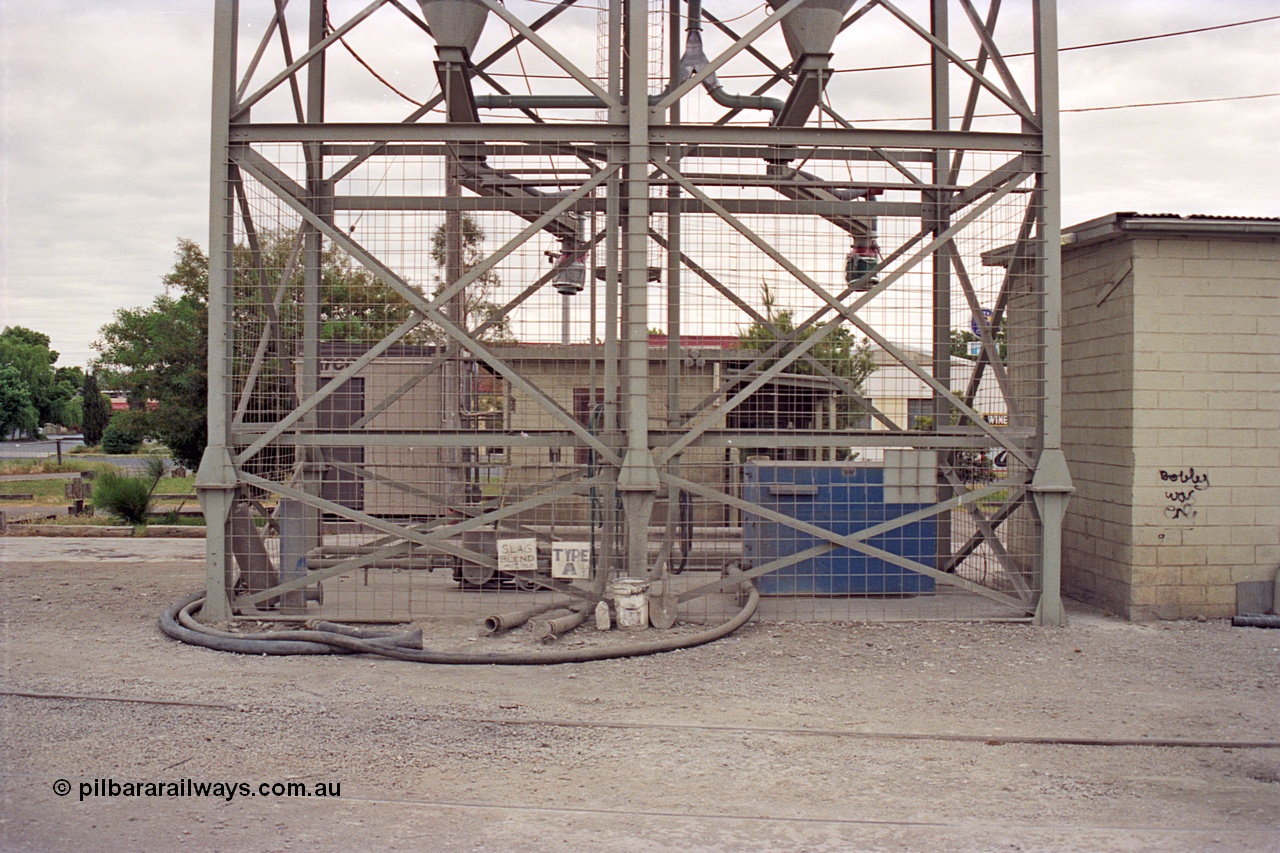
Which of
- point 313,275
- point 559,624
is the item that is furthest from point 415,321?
point 559,624

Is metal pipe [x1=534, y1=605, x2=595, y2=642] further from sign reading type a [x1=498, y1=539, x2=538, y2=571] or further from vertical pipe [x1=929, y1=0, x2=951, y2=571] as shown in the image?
vertical pipe [x1=929, y1=0, x2=951, y2=571]

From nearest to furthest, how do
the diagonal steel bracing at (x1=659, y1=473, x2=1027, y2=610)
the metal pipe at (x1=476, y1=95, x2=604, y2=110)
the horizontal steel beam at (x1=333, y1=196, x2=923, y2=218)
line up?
the diagonal steel bracing at (x1=659, y1=473, x2=1027, y2=610), the horizontal steel beam at (x1=333, y1=196, x2=923, y2=218), the metal pipe at (x1=476, y1=95, x2=604, y2=110)

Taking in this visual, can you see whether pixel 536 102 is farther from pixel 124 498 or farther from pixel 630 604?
pixel 124 498

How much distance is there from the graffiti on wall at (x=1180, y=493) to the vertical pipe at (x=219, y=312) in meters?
7.86

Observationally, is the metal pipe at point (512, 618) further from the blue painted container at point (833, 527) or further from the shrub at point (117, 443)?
the shrub at point (117, 443)

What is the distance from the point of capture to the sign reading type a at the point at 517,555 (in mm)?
7986

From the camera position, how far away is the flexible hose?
6.94 meters

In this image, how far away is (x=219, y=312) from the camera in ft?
26.0

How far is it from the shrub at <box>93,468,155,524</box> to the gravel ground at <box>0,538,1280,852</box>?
8.90m

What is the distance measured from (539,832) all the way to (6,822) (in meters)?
2.21

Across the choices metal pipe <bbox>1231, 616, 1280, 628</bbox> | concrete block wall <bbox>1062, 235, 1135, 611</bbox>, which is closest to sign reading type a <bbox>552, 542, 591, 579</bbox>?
concrete block wall <bbox>1062, 235, 1135, 611</bbox>

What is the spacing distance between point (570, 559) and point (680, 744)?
2.96m

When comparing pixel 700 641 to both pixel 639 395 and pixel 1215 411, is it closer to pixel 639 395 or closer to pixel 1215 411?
pixel 639 395

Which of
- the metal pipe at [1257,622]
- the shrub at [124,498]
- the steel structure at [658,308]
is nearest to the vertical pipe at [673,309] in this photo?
the steel structure at [658,308]
